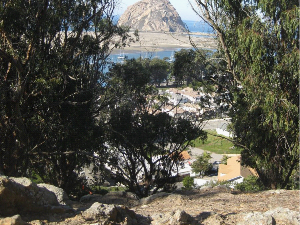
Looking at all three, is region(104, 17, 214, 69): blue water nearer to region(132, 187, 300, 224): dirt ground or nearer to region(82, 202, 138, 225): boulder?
region(132, 187, 300, 224): dirt ground

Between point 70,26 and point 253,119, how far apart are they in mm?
4724

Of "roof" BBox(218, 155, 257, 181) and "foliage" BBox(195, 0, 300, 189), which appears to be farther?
"roof" BBox(218, 155, 257, 181)

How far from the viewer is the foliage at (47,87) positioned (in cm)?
754

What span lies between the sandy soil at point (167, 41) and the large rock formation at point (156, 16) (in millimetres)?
435

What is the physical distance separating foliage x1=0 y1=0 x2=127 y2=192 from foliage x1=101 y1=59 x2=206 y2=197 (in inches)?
31.9

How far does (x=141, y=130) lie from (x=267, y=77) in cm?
373

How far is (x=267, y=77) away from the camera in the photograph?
787cm

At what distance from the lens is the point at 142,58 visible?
11.3 meters

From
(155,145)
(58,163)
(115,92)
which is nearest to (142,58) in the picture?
(115,92)

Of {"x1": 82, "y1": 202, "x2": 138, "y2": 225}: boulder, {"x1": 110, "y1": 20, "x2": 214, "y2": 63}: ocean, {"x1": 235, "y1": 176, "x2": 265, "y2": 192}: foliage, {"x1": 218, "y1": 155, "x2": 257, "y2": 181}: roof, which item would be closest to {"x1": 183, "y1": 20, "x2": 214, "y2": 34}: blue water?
{"x1": 110, "y1": 20, "x2": 214, "y2": 63}: ocean

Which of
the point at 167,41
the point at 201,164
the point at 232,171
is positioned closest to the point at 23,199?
the point at 167,41

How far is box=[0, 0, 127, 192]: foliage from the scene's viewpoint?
24.7ft

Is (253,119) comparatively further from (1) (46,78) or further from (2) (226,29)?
(1) (46,78)

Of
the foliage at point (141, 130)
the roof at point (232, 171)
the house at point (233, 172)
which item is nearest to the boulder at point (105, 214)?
the foliage at point (141, 130)
